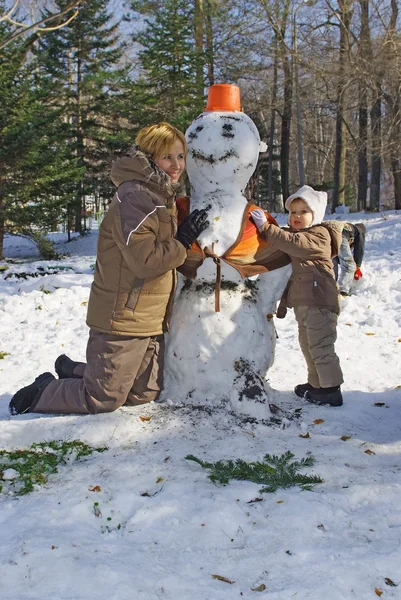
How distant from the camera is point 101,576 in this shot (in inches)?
73.7

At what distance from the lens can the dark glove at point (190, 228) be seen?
317cm

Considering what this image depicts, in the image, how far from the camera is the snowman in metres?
3.31

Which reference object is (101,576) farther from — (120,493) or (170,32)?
(170,32)

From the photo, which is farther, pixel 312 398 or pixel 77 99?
pixel 77 99

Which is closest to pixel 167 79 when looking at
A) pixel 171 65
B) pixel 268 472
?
pixel 171 65

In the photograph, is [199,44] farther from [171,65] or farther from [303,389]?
[303,389]

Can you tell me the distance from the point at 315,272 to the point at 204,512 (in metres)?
1.97

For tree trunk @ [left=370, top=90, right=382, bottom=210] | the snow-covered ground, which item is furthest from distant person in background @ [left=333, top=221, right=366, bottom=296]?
tree trunk @ [left=370, top=90, right=382, bottom=210]

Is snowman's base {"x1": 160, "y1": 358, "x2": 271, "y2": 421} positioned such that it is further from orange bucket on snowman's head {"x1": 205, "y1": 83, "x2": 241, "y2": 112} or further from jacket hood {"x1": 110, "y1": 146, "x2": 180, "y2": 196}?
orange bucket on snowman's head {"x1": 205, "y1": 83, "x2": 241, "y2": 112}

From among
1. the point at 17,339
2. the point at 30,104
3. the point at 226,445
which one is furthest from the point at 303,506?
the point at 30,104

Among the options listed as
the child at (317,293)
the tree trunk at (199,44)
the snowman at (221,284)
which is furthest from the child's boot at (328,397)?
the tree trunk at (199,44)

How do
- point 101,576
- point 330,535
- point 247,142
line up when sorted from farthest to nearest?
1. point 247,142
2. point 330,535
3. point 101,576

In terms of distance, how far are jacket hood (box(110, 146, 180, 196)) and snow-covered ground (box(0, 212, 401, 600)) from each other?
138cm

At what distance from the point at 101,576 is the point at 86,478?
75 cm
